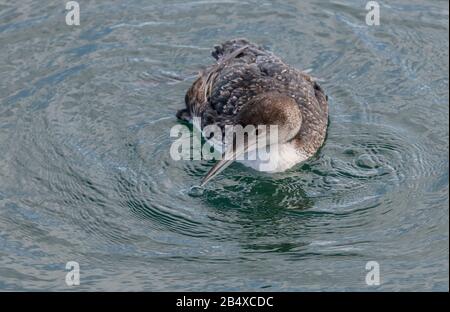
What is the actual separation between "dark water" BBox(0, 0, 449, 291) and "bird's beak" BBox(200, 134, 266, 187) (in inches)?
15.9

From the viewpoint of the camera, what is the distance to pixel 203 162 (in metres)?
11.6

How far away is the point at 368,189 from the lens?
10.9m

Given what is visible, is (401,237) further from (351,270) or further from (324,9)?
(324,9)

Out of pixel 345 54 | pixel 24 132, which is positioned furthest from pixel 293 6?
pixel 24 132

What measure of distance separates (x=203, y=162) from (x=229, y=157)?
117 cm

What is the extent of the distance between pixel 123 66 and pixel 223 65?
1.58 meters

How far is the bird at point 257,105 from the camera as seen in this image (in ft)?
35.8
